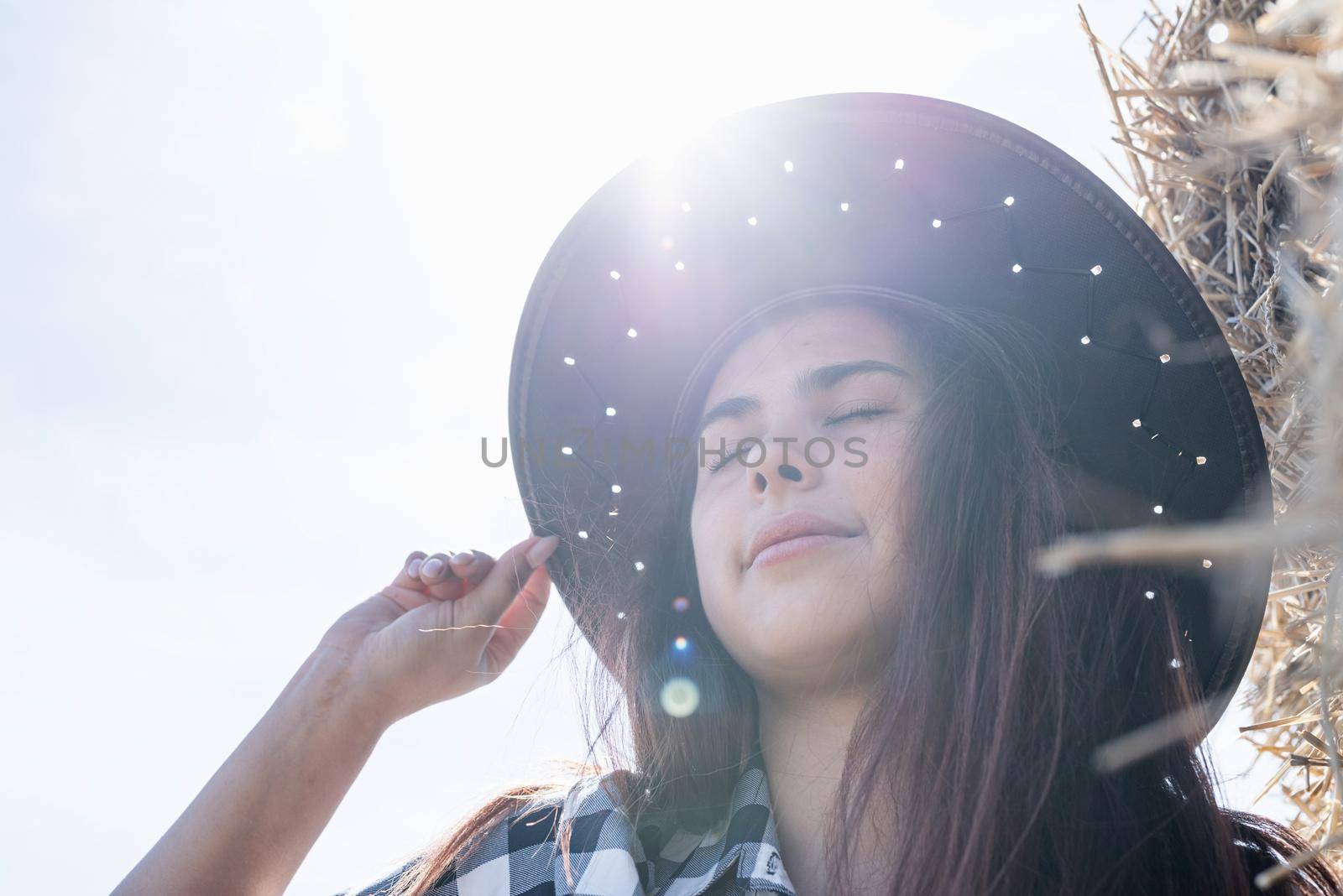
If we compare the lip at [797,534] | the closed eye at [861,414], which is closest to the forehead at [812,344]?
the closed eye at [861,414]

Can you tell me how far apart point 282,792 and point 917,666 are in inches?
48.4

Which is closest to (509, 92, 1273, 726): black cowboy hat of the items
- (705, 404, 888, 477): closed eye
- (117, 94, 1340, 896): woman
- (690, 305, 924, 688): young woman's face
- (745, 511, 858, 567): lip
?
(117, 94, 1340, 896): woman

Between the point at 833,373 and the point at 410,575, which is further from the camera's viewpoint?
the point at 410,575

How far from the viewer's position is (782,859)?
189 centimetres

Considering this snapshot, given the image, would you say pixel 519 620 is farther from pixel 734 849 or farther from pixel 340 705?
pixel 734 849

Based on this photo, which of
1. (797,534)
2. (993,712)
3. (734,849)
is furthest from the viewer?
(797,534)

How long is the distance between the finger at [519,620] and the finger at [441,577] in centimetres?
14

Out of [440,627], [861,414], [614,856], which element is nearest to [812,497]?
[861,414]

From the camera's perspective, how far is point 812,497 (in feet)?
6.52

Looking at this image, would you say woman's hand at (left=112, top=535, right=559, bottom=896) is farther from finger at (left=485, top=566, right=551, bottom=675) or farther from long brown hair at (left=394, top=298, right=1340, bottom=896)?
long brown hair at (left=394, top=298, right=1340, bottom=896)

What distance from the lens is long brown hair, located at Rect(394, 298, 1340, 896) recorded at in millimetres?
1599

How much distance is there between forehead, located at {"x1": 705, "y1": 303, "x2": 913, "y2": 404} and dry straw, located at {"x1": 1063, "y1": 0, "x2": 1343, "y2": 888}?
0.59 m

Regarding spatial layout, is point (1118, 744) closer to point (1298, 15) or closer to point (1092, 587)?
Result: point (1092, 587)

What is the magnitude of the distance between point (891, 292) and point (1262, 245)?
2.69ft
